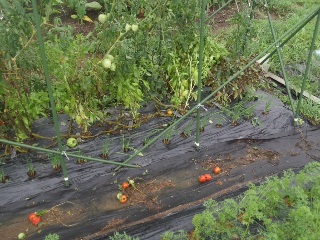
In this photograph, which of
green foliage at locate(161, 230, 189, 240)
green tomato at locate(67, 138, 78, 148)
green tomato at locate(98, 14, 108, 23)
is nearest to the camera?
green foliage at locate(161, 230, 189, 240)

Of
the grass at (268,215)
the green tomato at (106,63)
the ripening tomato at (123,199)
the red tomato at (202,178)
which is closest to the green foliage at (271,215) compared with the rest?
the grass at (268,215)

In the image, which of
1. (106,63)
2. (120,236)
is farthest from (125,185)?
(106,63)

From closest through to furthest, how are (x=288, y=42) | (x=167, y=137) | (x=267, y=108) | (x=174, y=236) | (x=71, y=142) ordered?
(x=174, y=236) < (x=71, y=142) < (x=167, y=137) < (x=267, y=108) < (x=288, y=42)

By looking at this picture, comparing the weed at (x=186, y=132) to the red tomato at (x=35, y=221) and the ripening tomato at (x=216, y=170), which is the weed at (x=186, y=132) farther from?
the red tomato at (x=35, y=221)

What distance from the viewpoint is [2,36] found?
231 centimetres

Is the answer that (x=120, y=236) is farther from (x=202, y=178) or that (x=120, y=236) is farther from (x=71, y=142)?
(x=71, y=142)

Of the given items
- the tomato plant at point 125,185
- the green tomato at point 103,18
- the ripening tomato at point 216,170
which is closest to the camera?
the green tomato at point 103,18

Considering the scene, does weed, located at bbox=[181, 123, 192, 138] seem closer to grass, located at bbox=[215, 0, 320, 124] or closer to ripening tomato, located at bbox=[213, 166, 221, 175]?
ripening tomato, located at bbox=[213, 166, 221, 175]

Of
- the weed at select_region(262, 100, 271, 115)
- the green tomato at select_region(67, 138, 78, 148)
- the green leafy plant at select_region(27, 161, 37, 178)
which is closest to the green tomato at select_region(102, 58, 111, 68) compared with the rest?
the green tomato at select_region(67, 138, 78, 148)

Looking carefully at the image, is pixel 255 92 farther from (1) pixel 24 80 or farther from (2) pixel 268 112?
(1) pixel 24 80

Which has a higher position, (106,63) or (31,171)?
(106,63)

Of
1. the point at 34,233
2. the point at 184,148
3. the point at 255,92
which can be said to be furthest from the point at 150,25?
the point at 34,233

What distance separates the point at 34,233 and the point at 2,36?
1.29 m

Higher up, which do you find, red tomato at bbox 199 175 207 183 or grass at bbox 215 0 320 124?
grass at bbox 215 0 320 124
